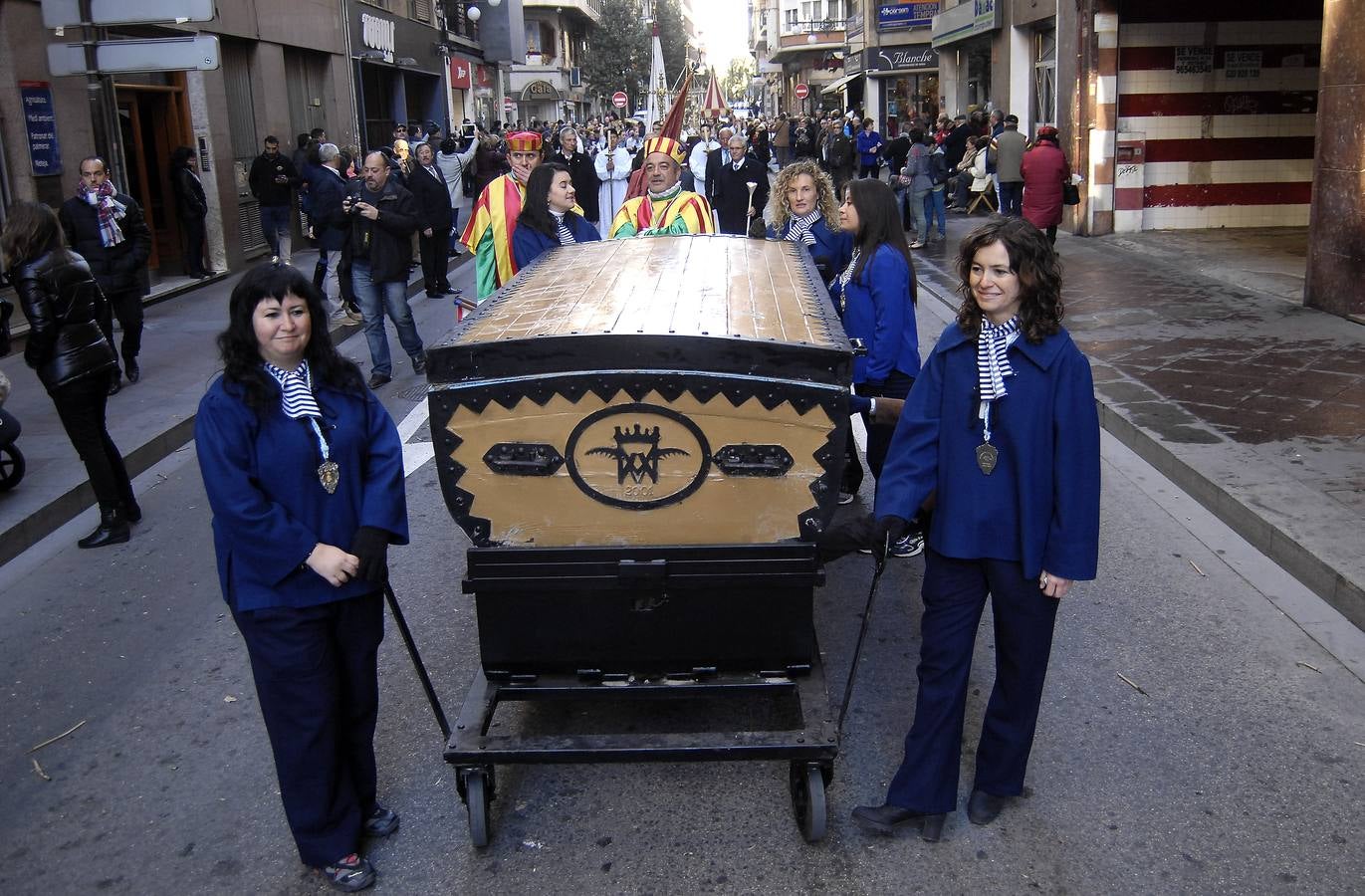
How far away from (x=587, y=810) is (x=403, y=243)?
6.67 m

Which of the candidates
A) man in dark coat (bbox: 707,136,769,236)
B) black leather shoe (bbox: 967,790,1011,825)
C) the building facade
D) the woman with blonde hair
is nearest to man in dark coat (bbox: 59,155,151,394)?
the woman with blonde hair

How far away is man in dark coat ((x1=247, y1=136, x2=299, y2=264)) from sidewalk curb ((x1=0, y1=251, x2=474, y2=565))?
8.42 meters

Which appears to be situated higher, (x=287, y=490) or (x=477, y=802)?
(x=287, y=490)

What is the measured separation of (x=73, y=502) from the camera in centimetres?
717

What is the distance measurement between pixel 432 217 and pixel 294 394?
10.7m

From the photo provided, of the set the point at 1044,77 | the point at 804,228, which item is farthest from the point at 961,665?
the point at 1044,77

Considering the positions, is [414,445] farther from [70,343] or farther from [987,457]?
[987,457]

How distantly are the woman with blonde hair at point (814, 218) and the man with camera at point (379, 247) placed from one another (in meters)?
4.07

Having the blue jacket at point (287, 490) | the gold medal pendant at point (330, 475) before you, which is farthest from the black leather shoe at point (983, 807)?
the gold medal pendant at point (330, 475)

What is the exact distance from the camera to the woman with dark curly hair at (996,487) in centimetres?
→ 339

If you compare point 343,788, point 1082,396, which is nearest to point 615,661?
point 343,788

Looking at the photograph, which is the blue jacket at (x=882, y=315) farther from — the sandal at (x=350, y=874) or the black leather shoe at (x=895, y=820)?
the sandal at (x=350, y=874)

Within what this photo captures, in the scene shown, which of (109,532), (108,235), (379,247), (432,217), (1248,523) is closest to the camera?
(1248,523)

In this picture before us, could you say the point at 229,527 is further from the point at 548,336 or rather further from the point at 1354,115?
the point at 1354,115
